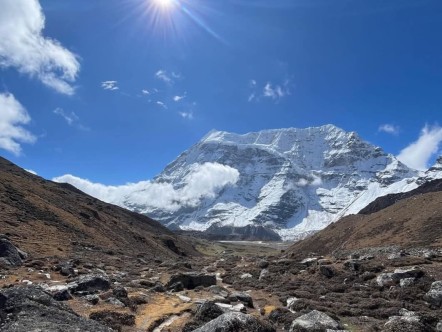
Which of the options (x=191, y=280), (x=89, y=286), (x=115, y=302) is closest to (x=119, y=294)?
(x=115, y=302)

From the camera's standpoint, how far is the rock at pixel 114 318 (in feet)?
63.8

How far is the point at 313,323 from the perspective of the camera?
728 inches

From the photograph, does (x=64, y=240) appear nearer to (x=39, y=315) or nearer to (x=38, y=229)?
(x=38, y=229)

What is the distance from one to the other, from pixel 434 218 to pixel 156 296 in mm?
56675

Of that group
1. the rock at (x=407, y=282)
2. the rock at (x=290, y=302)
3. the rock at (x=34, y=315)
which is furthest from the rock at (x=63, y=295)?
the rock at (x=407, y=282)

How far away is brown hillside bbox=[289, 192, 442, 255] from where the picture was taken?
6450cm

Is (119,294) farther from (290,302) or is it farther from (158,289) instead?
(290,302)

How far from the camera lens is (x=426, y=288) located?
27.6 meters

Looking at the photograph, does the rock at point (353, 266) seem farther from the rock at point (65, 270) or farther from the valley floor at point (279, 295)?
the rock at point (65, 270)

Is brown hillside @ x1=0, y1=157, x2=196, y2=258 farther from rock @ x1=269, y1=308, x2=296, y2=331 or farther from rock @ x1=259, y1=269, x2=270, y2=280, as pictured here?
rock @ x1=269, y1=308, x2=296, y2=331

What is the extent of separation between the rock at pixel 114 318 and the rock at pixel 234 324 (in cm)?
558

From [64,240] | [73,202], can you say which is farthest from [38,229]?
[73,202]

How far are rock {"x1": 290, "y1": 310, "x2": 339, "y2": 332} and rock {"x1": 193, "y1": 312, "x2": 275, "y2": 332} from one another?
243 cm

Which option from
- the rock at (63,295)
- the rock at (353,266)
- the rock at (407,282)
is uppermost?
the rock at (353,266)
